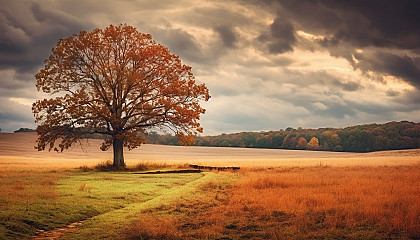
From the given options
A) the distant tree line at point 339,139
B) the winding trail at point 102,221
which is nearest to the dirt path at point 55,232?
the winding trail at point 102,221

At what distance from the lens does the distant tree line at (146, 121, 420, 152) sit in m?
110

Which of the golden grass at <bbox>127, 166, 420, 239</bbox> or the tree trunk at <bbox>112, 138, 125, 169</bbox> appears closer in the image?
the golden grass at <bbox>127, 166, 420, 239</bbox>

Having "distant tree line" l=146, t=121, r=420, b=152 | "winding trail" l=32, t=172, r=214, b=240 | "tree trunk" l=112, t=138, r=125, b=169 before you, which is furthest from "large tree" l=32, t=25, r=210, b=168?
"distant tree line" l=146, t=121, r=420, b=152

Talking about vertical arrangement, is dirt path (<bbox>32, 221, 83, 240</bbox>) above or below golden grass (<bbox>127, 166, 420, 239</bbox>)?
below

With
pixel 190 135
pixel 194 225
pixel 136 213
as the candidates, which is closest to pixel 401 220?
pixel 194 225

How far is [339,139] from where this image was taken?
12244cm

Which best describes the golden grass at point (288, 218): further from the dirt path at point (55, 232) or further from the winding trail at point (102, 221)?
the dirt path at point (55, 232)

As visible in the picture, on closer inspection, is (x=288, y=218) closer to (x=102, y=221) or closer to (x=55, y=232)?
(x=102, y=221)

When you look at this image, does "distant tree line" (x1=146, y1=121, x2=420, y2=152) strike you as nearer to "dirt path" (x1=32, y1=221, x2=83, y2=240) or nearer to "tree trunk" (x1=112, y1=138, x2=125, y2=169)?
"tree trunk" (x1=112, y1=138, x2=125, y2=169)

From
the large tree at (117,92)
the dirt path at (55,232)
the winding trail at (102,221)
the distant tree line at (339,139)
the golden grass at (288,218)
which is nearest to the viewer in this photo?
the golden grass at (288,218)

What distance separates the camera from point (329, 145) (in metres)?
124

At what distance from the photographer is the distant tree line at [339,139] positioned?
109688 millimetres

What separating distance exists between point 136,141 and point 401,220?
2760 centimetres

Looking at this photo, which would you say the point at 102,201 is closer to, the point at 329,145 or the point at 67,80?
the point at 67,80
